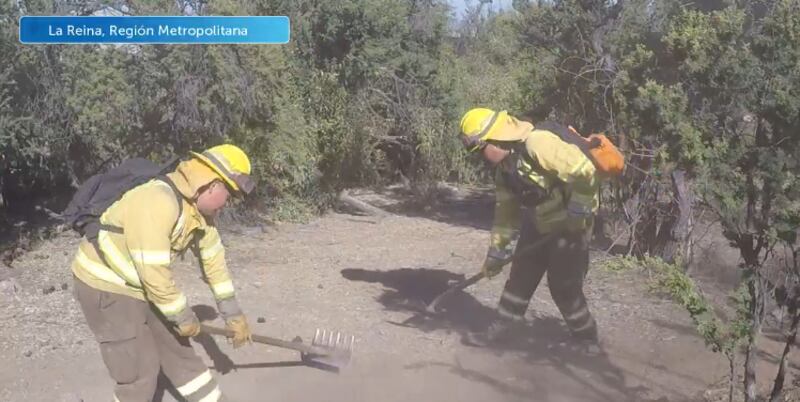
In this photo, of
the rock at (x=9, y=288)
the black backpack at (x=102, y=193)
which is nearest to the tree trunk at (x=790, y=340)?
the black backpack at (x=102, y=193)

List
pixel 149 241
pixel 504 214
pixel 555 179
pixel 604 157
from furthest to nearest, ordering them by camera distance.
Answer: pixel 504 214 → pixel 555 179 → pixel 604 157 → pixel 149 241

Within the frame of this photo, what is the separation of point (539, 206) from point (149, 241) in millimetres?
2879

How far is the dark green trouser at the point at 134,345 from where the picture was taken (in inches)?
188

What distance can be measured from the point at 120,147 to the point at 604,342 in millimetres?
5989

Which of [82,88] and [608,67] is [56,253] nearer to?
[82,88]

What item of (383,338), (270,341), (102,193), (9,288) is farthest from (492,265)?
(9,288)

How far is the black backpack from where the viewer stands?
15.6 feet

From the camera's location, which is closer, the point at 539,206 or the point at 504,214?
the point at 539,206

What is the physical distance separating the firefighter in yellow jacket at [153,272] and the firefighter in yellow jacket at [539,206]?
212 centimetres

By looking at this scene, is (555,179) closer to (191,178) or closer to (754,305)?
(754,305)

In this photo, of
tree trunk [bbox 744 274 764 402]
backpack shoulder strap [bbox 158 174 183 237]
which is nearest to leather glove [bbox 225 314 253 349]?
backpack shoulder strap [bbox 158 174 183 237]

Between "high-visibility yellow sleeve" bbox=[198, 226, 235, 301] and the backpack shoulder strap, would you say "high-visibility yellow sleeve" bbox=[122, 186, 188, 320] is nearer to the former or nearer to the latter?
the backpack shoulder strap

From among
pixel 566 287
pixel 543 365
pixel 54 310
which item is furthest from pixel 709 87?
pixel 54 310

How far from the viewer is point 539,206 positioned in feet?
21.0
